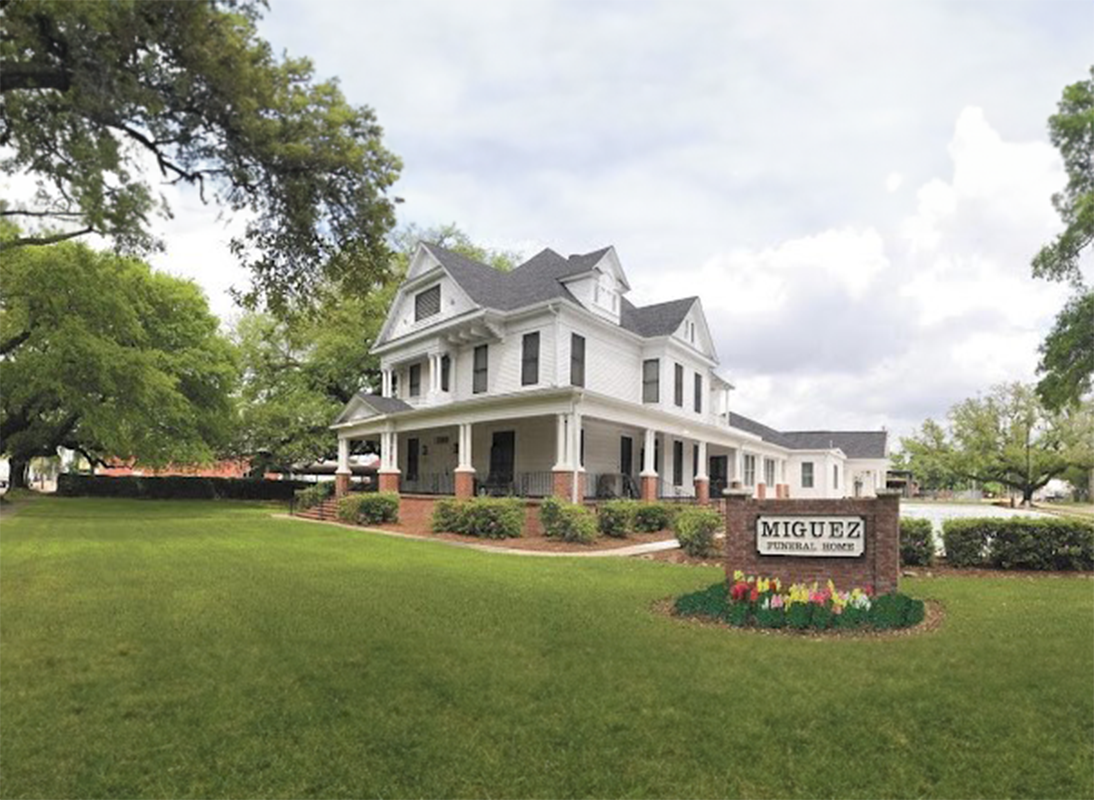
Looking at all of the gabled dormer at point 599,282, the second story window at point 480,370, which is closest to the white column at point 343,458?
the second story window at point 480,370

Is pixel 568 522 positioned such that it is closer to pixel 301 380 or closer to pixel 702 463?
pixel 702 463

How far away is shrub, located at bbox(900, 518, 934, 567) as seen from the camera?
12.6 meters

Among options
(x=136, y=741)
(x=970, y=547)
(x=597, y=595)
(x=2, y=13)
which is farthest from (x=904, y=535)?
(x=2, y=13)

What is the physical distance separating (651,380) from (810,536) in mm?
17479

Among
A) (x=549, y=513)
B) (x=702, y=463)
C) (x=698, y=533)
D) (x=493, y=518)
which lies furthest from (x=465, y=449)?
(x=698, y=533)

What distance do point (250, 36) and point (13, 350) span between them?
28132 millimetres

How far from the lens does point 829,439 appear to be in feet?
151

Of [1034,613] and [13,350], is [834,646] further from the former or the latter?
[13,350]

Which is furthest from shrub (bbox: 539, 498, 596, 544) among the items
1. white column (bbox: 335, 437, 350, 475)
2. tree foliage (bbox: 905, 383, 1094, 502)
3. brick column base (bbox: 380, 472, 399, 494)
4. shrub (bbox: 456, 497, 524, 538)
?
tree foliage (bbox: 905, 383, 1094, 502)

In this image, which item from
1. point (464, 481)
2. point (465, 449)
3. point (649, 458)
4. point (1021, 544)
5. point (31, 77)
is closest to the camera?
point (31, 77)

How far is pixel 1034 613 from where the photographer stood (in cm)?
829

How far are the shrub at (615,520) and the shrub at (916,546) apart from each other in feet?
22.9

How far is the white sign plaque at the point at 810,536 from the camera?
29.4 feet

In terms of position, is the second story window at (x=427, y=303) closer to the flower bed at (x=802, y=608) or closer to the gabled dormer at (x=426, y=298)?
the gabled dormer at (x=426, y=298)
